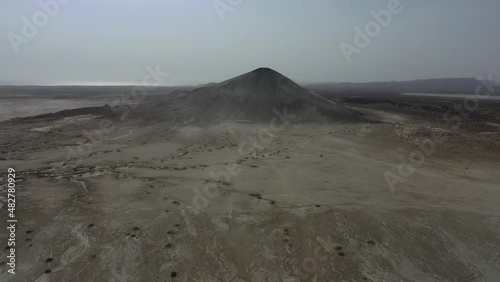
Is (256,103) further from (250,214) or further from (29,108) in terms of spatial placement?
(29,108)

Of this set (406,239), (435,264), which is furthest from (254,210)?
(435,264)

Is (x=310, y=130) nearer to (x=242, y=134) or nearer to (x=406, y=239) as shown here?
(x=242, y=134)
